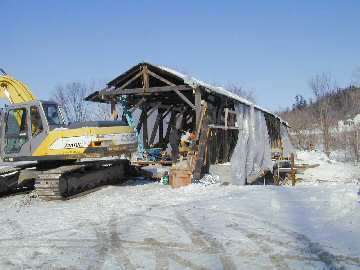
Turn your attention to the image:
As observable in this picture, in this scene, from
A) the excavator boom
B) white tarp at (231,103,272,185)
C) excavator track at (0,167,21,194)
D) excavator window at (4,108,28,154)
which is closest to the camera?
excavator window at (4,108,28,154)

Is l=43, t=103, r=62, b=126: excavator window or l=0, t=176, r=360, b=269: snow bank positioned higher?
l=43, t=103, r=62, b=126: excavator window

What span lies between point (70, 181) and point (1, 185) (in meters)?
2.14

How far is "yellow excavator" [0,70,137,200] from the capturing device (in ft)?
37.4

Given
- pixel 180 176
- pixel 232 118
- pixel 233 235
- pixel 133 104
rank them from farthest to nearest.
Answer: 1. pixel 133 104
2. pixel 232 118
3. pixel 180 176
4. pixel 233 235

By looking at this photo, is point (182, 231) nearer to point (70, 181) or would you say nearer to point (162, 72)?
point (70, 181)

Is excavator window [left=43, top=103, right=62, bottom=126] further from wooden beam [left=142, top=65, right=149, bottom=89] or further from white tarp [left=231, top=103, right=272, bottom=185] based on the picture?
white tarp [left=231, top=103, right=272, bottom=185]

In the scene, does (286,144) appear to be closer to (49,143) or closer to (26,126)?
(49,143)

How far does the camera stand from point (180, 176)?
12.8 metres

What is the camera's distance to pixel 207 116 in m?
14.6

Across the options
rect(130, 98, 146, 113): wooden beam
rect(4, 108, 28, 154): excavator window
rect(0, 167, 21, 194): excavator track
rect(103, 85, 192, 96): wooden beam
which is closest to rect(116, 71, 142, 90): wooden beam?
rect(103, 85, 192, 96): wooden beam

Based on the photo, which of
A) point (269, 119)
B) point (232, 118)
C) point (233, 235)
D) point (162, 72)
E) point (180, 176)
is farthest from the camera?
point (269, 119)

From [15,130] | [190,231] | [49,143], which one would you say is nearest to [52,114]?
[49,143]

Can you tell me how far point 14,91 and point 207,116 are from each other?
20.0 ft

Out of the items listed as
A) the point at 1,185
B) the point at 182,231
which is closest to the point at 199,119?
the point at 1,185
